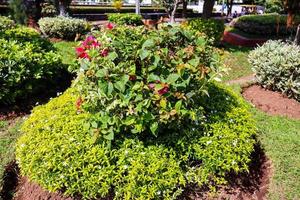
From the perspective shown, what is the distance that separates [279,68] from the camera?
7.45 metres

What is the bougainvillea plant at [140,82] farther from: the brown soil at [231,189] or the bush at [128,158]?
the brown soil at [231,189]

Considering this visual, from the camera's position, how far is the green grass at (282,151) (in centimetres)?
438

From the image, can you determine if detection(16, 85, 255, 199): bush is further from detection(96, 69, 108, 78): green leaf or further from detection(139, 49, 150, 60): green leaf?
detection(139, 49, 150, 60): green leaf

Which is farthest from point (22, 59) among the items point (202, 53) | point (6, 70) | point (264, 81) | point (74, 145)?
point (264, 81)

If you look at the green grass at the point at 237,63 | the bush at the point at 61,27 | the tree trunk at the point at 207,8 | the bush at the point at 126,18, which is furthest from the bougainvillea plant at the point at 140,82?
the bush at the point at 126,18

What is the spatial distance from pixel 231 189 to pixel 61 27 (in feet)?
36.0

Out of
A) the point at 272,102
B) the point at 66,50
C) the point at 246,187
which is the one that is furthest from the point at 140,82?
the point at 66,50

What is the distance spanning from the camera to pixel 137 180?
3645mm

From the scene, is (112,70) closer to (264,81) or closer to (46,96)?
(46,96)

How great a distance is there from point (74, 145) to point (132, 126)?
0.64 meters

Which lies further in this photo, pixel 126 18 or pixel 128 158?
pixel 126 18

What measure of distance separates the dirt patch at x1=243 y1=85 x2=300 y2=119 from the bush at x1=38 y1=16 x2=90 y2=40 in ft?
26.3

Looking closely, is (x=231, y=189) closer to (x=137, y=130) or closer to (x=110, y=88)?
(x=137, y=130)

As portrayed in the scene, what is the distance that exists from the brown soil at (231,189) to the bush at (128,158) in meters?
0.13
